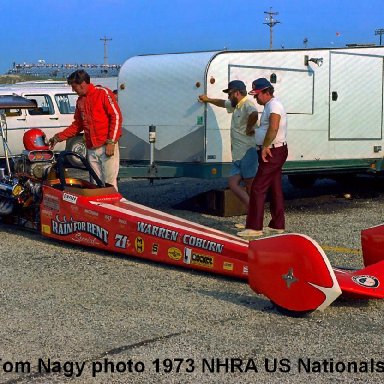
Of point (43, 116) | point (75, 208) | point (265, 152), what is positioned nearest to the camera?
point (75, 208)

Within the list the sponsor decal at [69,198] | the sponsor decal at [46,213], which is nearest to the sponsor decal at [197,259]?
the sponsor decal at [69,198]

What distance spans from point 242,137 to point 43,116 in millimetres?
9816

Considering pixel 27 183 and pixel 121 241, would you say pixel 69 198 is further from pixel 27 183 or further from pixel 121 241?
pixel 27 183

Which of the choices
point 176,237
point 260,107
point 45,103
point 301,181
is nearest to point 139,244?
point 176,237

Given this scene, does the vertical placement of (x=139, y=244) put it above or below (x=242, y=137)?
below

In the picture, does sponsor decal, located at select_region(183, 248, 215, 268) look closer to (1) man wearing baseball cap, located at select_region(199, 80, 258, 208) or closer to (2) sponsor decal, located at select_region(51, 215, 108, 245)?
(2) sponsor decal, located at select_region(51, 215, 108, 245)

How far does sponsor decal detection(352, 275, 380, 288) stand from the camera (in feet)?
17.9

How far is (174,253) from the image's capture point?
6.77 meters

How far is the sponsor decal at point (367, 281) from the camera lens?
215 inches

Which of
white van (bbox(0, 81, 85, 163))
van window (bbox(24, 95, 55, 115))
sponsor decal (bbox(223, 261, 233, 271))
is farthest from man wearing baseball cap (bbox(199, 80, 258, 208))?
van window (bbox(24, 95, 55, 115))

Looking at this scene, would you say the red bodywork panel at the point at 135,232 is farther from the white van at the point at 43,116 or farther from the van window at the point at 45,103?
the van window at the point at 45,103

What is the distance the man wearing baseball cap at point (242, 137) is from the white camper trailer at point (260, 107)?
0.78 metres

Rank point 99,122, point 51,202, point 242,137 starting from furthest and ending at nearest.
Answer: point 242,137 < point 99,122 < point 51,202

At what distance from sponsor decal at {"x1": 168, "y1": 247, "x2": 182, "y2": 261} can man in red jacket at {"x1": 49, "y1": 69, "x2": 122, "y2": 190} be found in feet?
6.80
